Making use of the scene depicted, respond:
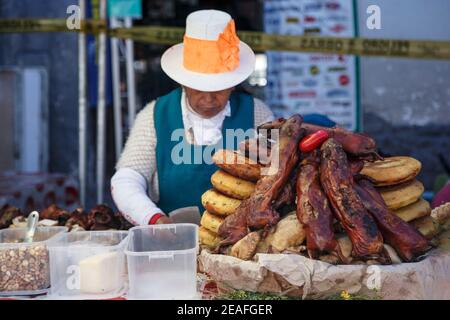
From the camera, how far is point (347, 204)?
2100 mm

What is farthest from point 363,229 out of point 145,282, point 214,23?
point 214,23

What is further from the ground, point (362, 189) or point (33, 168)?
point (362, 189)

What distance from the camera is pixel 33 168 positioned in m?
6.29

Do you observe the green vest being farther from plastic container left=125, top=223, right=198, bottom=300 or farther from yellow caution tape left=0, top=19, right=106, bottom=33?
yellow caution tape left=0, top=19, right=106, bottom=33

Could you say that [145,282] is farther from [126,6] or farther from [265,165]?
[126,6]

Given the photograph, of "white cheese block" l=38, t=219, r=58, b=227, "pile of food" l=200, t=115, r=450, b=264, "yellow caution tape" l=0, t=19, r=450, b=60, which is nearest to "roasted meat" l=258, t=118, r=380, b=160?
"pile of food" l=200, t=115, r=450, b=264

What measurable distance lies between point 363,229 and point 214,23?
1.10 metres

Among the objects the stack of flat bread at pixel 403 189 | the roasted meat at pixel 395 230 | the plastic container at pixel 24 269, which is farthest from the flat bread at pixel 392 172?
the plastic container at pixel 24 269

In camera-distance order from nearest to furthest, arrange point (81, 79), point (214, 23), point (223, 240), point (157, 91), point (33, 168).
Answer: point (223, 240) < point (214, 23) < point (81, 79) < point (157, 91) < point (33, 168)

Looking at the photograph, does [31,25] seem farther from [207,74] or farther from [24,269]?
[24,269]

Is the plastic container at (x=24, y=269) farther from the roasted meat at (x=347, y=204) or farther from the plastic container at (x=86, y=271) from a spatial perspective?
the roasted meat at (x=347, y=204)

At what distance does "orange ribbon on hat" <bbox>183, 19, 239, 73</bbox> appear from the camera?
262cm

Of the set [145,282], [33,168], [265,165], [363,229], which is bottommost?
[33,168]

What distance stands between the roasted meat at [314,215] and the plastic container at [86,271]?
66 centimetres
